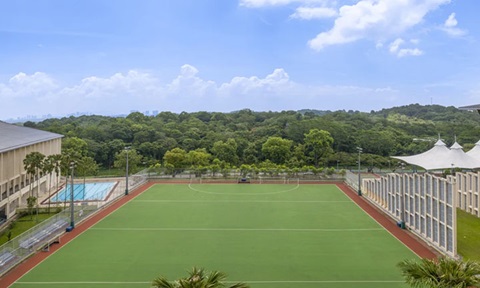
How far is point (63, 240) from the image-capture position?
2134 cm

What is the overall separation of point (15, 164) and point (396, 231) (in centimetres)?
2838

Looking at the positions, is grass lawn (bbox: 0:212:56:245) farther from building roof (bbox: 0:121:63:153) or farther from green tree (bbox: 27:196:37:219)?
building roof (bbox: 0:121:63:153)

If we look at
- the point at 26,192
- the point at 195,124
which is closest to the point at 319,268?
the point at 26,192

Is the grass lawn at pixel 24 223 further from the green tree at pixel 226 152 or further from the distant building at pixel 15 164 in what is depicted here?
the green tree at pixel 226 152

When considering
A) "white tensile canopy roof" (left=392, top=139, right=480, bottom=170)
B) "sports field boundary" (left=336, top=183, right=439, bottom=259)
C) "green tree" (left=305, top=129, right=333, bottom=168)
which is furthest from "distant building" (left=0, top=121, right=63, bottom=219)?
"green tree" (left=305, top=129, right=333, bottom=168)

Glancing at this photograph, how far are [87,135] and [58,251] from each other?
45.8 m

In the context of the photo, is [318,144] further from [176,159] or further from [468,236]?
[468,236]

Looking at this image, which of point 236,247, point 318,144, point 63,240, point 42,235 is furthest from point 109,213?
point 318,144

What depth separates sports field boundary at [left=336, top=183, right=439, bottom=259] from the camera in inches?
748

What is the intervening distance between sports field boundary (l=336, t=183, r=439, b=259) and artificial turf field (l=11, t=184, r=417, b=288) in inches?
21.4

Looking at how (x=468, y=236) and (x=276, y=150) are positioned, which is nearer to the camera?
(x=468, y=236)

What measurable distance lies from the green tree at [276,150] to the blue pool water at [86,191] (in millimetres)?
21141

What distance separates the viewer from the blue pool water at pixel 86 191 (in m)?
35.6

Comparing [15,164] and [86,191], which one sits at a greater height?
[15,164]
